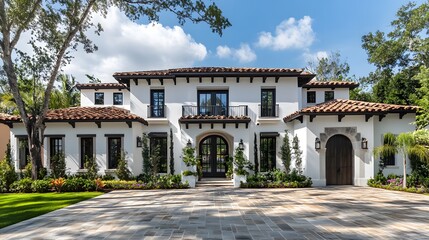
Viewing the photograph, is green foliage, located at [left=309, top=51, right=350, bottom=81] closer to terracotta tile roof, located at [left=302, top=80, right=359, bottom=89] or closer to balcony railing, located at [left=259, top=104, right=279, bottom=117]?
terracotta tile roof, located at [left=302, top=80, right=359, bottom=89]

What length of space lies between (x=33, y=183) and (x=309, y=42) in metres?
19.3

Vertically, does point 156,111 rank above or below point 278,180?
above

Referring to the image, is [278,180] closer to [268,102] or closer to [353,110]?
[268,102]

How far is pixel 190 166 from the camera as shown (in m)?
14.7

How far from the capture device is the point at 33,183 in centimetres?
1286

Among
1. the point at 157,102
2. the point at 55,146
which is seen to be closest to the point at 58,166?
the point at 55,146

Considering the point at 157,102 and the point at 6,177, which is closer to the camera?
the point at 6,177

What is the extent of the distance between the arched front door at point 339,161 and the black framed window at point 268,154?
3.16 metres

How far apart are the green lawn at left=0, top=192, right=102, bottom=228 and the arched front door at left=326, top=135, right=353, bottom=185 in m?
12.3

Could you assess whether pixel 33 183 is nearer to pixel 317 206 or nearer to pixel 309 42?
pixel 317 206

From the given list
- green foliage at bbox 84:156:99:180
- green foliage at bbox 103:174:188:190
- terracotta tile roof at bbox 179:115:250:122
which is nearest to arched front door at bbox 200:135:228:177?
terracotta tile roof at bbox 179:115:250:122

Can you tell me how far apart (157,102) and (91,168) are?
5.55 meters

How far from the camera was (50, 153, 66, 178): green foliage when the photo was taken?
1459 cm

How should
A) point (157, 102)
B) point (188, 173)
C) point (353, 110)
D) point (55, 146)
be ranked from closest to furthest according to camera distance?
point (353, 110) < point (188, 173) < point (55, 146) < point (157, 102)
